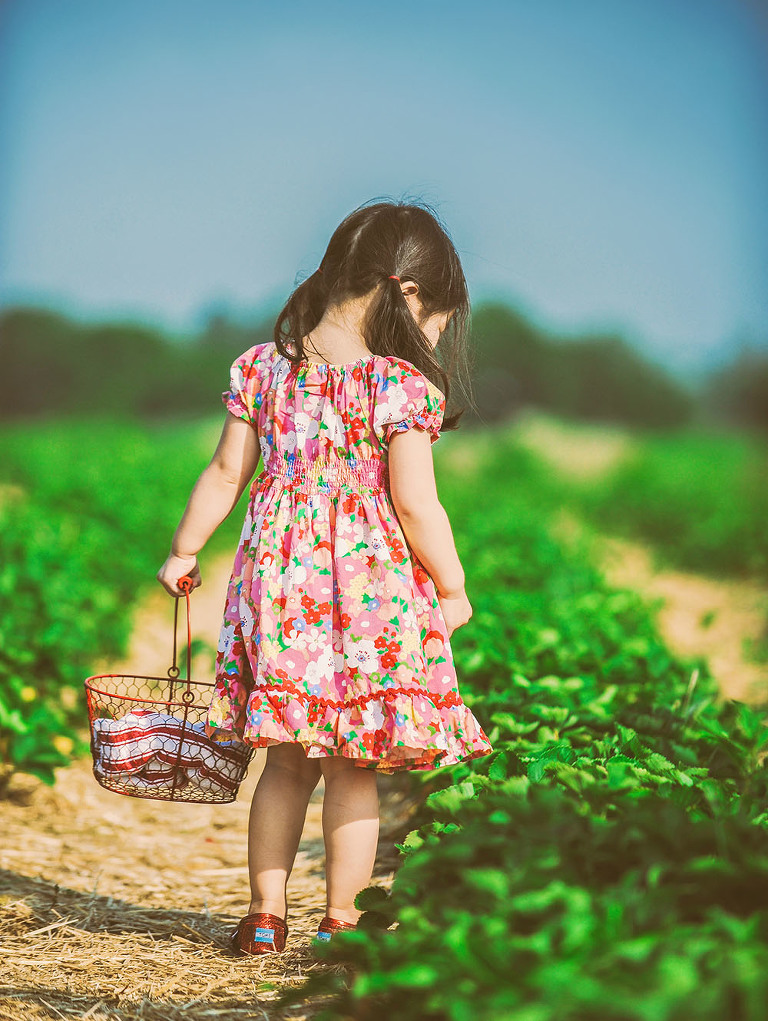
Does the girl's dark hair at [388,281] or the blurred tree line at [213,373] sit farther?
the blurred tree line at [213,373]

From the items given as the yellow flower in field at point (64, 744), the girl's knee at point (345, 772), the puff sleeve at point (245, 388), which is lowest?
the girl's knee at point (345, 772)

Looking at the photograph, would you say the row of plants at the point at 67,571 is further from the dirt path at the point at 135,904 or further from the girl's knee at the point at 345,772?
the girl's knee at the point at 345,772

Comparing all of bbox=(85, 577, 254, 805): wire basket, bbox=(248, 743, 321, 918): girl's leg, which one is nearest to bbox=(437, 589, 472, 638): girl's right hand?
bbox=(248, 743, 321, 918): girl's leg

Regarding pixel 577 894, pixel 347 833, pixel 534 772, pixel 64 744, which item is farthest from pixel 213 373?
pixel 577 894

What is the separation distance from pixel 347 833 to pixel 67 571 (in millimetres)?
2616

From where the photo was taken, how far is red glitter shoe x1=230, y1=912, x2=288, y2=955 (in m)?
2.23

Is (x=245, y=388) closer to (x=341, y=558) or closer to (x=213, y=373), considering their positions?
(x=341, y=558)

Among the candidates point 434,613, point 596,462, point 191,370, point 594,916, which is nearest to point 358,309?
point 434,613

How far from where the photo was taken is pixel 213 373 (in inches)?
641

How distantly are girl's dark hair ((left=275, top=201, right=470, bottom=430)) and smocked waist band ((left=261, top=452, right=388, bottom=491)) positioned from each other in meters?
0.22

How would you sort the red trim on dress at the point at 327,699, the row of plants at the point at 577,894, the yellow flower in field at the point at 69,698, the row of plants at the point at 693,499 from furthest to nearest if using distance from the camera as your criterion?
the row of plants at the point at 693,499 → the yellow flower in field at the point at 69,698 → the red trim on dress at the point at 327,699 → the row of plants at the point at 577,894

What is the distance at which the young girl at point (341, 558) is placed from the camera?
217 cm

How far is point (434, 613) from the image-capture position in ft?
7.54

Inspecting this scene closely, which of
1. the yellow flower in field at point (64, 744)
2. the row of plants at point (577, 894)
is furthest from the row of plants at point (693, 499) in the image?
the row of plants at point (577, 894)
